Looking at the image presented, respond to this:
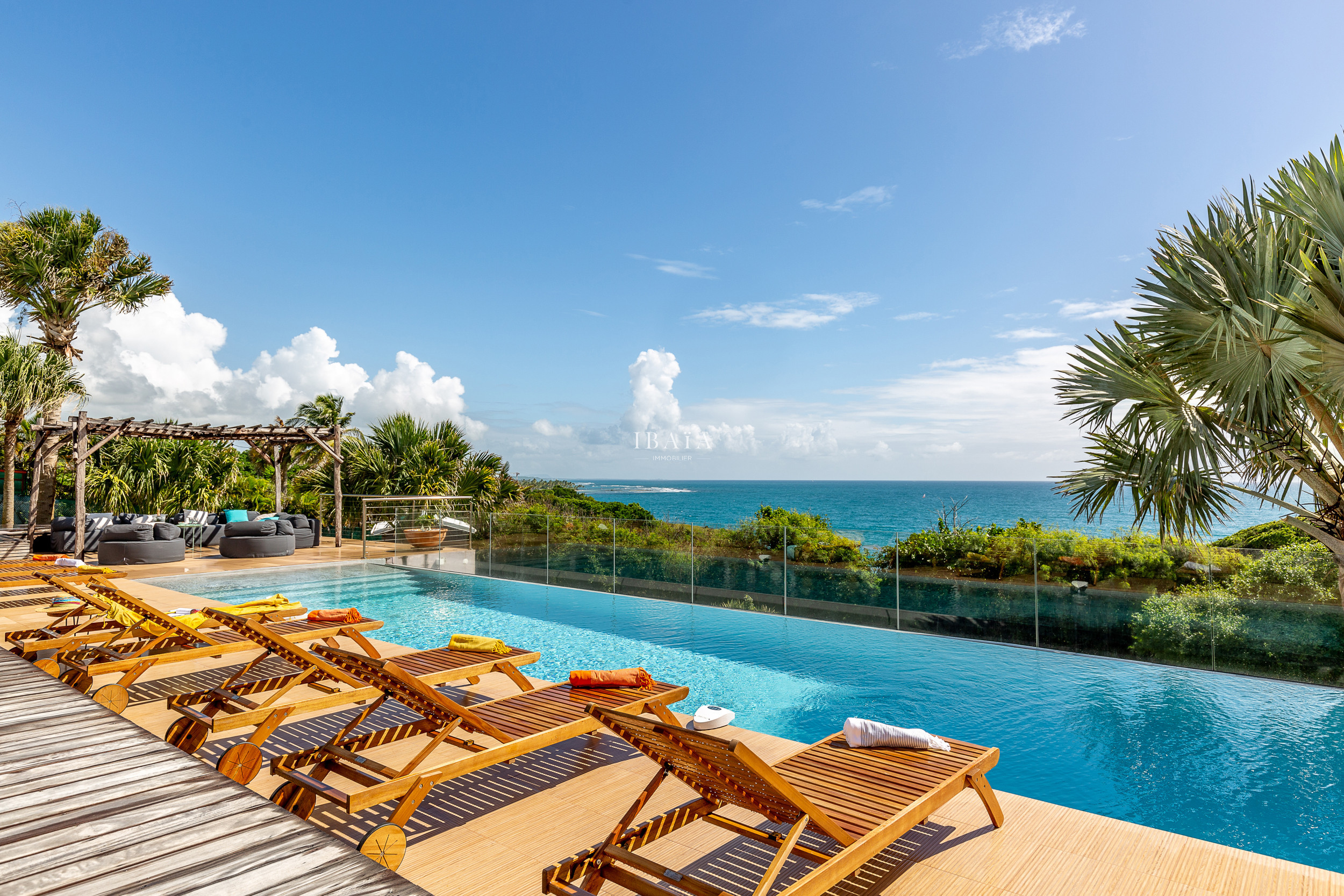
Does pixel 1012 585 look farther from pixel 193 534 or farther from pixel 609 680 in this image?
pixel 193 534

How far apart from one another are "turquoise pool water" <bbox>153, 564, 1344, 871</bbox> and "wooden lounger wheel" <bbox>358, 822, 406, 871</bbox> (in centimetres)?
366

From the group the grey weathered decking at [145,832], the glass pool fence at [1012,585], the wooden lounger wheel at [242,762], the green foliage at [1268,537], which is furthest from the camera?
the green foliage at [1268,537]

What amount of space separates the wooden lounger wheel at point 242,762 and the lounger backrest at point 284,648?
1.67ft

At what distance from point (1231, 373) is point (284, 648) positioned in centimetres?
753

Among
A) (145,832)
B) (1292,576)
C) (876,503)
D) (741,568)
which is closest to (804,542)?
(741,568)

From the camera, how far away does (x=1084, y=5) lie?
478 inches

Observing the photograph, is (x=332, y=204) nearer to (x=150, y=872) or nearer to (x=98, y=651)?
(x=98, y=651)

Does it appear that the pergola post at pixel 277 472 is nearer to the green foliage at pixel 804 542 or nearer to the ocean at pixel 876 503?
the green foliage at pixel 804 542

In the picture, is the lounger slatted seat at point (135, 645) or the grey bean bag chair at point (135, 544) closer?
the lounger slatted seat at point (135, 645)

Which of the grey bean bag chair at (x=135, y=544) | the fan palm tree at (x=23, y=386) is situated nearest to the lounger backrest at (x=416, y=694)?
the grey bean bag chair at (x=135, y=544)

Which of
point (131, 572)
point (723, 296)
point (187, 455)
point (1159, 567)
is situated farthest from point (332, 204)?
point (1159, 567)

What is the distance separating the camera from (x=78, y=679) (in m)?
4.29

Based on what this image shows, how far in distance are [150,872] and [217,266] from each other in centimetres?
2883

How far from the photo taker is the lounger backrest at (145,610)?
4902 millimetres
